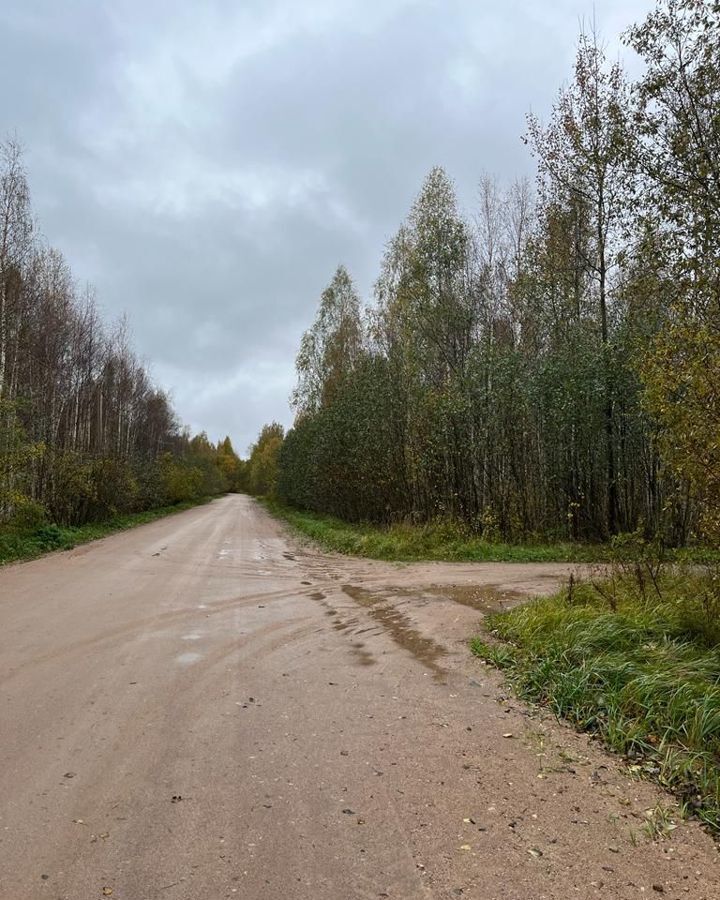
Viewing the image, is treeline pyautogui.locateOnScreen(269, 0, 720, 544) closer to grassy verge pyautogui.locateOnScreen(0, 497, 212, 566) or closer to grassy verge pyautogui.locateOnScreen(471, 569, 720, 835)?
grassy verge pyautogui.locateOnScreen(471, 569, 720, 835)

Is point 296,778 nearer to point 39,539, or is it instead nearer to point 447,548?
point 447,548

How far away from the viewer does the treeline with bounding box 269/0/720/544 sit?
8.47 m

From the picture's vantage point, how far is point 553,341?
19.6m

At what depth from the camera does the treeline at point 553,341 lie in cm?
847

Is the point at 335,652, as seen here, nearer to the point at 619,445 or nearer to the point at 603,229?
the point at 619,445

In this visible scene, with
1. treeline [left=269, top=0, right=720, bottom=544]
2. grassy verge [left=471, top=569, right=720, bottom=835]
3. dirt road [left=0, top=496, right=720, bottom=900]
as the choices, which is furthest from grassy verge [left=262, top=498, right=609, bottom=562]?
dirt road [left=0, top=496, right=720, bottom=900]

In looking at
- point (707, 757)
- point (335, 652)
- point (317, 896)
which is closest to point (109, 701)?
point (335, 652)

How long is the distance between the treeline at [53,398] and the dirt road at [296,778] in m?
11.5

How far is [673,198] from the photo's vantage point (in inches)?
315

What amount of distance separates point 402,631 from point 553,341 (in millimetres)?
14139

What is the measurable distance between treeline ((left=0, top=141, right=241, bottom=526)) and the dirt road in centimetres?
1148

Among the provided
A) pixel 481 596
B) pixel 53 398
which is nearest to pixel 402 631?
pixel 481 596

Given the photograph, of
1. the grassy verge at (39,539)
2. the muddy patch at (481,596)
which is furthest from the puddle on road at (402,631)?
the grassy verge at (39,539)

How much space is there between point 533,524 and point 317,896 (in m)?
16.7
